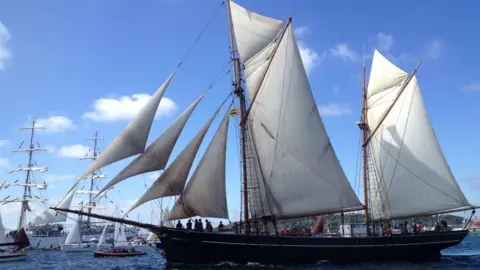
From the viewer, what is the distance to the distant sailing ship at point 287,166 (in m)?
32.3

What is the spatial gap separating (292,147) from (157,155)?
10792 mm

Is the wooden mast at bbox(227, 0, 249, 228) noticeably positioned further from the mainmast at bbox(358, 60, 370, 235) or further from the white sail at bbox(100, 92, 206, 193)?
the mainmast at bbox(358, 60, 370, 235)

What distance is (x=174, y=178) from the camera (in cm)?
3231

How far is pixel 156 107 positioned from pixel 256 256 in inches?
480

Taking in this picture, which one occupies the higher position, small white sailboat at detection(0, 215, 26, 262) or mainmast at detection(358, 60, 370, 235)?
mainmast at detection(358, 60, 370, 235)

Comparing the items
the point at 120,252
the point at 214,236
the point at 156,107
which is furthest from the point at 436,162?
the point at 120,252

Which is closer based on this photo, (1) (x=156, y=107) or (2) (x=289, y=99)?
(1) (x=156, y=107)

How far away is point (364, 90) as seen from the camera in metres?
46.5

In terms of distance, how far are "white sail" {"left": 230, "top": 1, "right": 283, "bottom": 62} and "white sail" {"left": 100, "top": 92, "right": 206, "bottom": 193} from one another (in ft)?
29.6

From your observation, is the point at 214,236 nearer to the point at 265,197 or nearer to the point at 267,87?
the point at 265,197

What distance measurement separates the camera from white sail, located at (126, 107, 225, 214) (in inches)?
1251

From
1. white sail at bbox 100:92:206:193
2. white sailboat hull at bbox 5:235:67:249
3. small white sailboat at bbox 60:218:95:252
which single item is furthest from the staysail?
white sailboat hull at bbox 5:235:67:249

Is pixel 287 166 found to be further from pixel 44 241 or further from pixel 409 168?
pixel 44 241

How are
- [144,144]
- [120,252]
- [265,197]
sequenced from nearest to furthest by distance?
[144,144] < [265,197] < [120,252]
